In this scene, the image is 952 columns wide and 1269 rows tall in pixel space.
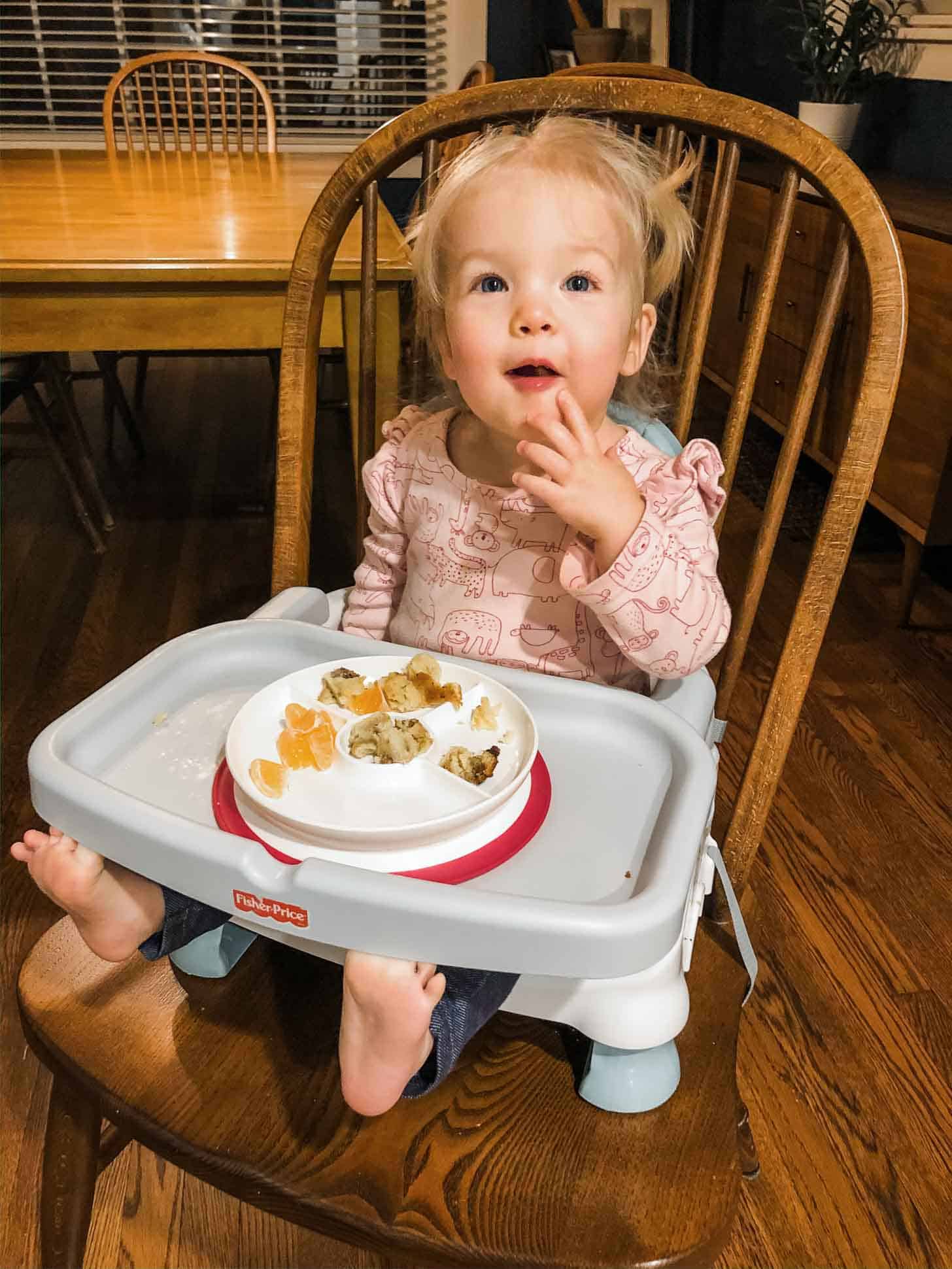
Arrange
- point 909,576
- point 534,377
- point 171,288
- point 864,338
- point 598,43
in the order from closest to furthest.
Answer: point 534,377 → point 171,288 → point 864,338 → point 909,576 → point 598,43

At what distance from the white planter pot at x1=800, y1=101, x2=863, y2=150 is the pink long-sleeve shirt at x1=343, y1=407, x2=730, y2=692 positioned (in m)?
1.95

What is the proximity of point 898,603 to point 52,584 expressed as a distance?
1.73 meters

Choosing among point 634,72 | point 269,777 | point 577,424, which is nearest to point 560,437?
point 577,424

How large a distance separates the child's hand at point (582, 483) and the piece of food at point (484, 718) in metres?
0.13

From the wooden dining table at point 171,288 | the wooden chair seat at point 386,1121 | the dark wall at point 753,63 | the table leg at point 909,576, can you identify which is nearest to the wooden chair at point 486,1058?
the wooden chair seat at point 386,1121

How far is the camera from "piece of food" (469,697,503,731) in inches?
25.2

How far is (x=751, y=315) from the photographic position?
2.45 feet

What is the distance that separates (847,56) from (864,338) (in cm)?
125

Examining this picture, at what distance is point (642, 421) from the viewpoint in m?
0.88

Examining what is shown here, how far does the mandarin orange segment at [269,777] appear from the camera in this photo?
1.90 ft

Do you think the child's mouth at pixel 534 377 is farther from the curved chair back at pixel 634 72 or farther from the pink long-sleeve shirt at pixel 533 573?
the curved chair back at pixel 634 72

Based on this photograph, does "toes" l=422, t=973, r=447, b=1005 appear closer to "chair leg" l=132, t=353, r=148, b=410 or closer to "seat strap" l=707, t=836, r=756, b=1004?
"seat strap" l=707, t=836, r=756, b=1004

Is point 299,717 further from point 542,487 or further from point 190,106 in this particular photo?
point 190,106

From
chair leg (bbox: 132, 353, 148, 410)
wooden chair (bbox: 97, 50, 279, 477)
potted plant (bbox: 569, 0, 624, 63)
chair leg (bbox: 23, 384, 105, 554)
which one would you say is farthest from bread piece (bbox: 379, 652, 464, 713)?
potted plant (bbox: 569, 0, 624, 63)
